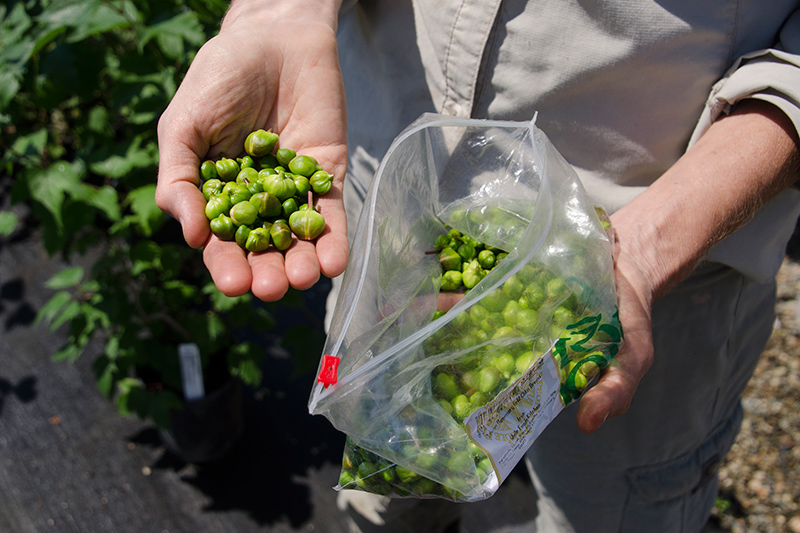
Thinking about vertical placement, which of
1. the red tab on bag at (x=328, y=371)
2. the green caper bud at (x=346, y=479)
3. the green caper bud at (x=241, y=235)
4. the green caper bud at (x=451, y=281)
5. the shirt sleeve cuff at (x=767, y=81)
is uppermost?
the shirt sleeve cuff at (x=767, y=81)

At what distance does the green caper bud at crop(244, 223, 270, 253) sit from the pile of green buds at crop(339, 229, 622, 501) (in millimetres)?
581

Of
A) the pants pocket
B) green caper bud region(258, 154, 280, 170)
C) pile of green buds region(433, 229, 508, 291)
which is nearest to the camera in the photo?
pile of green buds region(433, 229, 508, 291)

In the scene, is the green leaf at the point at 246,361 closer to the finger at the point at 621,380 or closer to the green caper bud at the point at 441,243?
the green caper bud at the point at 441,243

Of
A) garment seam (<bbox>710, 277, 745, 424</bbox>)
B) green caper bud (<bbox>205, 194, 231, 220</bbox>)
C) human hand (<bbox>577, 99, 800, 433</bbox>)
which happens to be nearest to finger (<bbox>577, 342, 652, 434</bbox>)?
human hand (<bbox>577, 99, 800, 433</bbox>)

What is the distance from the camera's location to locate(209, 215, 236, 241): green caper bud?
1616mm

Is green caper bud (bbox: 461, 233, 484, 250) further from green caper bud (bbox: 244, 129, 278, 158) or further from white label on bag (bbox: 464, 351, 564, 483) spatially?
green caper bud (bbox: 244, 129, 278, 158)

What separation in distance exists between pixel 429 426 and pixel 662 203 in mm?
888

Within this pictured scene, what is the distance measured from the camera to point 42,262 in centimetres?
441

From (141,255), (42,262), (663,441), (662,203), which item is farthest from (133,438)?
(662,203)

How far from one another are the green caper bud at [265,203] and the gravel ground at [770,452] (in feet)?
9.63

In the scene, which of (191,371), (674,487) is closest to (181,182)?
(191,371)

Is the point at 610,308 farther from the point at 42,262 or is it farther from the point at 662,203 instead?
the point at 42,262

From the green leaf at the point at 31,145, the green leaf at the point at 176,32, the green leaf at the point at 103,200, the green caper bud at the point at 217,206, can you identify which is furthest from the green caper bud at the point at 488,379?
the green leaf at the point at 31,145

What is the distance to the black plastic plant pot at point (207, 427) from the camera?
10.4ft
